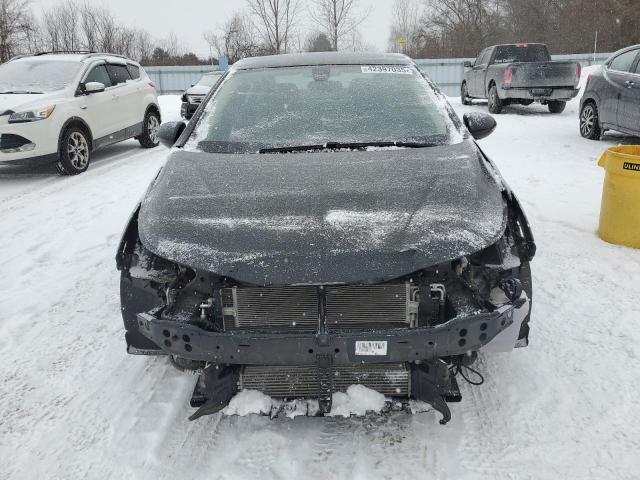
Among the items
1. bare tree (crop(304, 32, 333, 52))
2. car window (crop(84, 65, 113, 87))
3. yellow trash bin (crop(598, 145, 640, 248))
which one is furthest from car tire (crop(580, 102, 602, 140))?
bare tree (crop(304, 32, 333, 52))

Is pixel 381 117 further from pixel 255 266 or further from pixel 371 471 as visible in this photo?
pixel 371 471

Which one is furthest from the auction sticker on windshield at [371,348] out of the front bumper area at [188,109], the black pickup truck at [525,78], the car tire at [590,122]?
the front bumper area at [188,109]

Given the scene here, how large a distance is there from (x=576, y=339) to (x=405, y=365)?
1518 mm

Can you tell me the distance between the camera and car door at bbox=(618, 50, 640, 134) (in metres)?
8.23

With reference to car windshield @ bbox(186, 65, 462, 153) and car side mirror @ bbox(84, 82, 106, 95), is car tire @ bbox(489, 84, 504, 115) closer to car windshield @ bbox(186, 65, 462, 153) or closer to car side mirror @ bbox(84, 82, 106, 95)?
car side mirror @ bbox(84, 82, 106, 95)

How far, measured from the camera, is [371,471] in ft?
7.59

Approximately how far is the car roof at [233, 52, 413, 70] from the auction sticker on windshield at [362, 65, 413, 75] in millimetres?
50

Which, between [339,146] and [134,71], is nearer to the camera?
[339,146]

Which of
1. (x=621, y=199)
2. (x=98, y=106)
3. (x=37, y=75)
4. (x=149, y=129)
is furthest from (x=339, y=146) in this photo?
(x=149, y=129)

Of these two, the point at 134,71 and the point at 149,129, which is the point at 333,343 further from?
the point at 134,71

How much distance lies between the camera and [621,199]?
186 inches

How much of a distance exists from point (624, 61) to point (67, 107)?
8.72 meters

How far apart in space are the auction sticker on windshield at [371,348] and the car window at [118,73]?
355 inches

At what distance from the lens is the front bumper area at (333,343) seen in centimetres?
219
